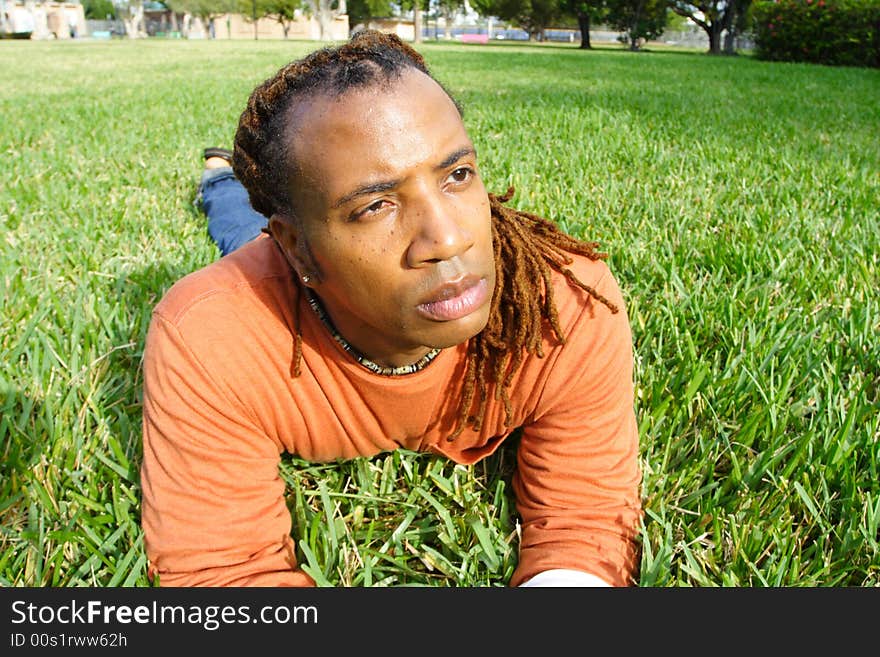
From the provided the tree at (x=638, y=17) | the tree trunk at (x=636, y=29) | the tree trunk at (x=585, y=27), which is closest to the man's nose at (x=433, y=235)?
the tree trunk at (x=636, y=29)

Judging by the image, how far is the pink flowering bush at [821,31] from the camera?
19781mm

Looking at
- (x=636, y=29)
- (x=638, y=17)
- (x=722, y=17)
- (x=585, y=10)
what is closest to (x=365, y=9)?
(x=585, y=10)

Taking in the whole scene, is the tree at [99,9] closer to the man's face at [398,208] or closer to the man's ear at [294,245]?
the man's ear at [294,245]

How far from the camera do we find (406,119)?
1.47m

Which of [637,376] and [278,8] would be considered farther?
[278,8]

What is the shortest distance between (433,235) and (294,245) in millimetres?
369

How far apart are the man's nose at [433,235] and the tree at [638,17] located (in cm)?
4224

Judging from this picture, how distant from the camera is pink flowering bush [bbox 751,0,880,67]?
1978cm

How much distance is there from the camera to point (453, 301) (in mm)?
1507

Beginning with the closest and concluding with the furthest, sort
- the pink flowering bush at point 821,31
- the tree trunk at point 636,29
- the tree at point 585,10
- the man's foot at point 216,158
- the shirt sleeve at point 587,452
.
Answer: the shirt sleeve at point 587,452, the man's foot at point 216,158, the pink flowering bush at point 821,31, the tree trunk at point 636,29, the tree at point 585,10

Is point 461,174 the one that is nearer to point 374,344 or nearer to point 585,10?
point 374,344

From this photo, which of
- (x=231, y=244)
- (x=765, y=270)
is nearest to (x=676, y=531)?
(x=765, y=270)

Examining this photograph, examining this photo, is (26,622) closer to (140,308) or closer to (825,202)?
(140,308)

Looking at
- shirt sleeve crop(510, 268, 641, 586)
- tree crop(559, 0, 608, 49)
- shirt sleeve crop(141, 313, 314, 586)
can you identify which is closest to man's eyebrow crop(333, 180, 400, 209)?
shirt sleeve crop(141, 313, 314, 586)
